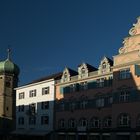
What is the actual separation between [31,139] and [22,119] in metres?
Result: 5.57

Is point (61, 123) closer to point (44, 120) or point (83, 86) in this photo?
point (44, 120)

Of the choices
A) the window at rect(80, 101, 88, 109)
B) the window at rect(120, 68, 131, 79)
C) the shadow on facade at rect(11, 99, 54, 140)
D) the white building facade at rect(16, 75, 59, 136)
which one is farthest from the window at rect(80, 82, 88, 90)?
the window at rect(120, 68, 131, 79)

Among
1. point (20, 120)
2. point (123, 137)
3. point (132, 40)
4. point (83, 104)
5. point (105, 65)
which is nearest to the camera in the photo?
point (123, 137)

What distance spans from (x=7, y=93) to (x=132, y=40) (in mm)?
42099

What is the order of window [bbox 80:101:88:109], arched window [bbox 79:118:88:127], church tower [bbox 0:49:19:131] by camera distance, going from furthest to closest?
church tower [bbox 0:49:19:131]
window [bbox 80:101:88:109]
arched window [bbox 79:118:88:127]

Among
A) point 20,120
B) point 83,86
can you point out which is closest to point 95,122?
point 83,86

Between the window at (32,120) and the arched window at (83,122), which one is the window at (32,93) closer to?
the window at (32,120)

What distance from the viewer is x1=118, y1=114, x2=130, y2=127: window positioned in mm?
59159

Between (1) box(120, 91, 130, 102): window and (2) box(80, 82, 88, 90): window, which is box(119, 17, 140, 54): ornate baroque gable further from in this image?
(2) box(80, 82, 88, 90): window

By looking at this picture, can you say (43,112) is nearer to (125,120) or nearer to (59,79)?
(59,79)

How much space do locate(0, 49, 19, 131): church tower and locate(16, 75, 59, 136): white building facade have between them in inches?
239

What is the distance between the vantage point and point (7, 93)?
312 feet

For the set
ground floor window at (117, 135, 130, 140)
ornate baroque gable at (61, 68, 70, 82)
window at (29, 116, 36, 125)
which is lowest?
ground floor window at (117, 135, 130, 140)

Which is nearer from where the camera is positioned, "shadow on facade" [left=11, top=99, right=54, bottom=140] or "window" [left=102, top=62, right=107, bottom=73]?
"window" [left=102, top=62, right=107, bottom=73]
